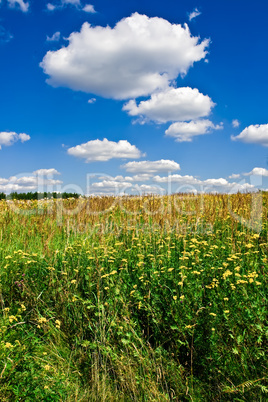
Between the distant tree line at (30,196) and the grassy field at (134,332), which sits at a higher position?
the distant tree line at (30,196)

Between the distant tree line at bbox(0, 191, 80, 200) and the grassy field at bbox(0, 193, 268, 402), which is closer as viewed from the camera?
the grassy field at bbox(0, 193, 268, 402)

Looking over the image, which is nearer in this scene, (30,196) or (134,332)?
(134,332)

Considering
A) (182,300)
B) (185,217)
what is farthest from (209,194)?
(182,300)

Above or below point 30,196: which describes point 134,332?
below

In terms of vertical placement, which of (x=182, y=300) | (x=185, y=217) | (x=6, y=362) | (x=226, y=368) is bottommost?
(x=226, y=368)

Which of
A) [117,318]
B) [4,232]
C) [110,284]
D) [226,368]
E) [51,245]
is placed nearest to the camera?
[226,368]

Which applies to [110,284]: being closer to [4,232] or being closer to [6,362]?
[6,362]

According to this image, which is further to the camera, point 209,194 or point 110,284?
point 209,194

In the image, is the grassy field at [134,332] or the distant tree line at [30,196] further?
the distant tree line at [30,196]

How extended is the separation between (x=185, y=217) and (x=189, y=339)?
14.5 ft

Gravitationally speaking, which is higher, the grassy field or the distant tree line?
the distant tree line

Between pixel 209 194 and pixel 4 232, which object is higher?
pixel 209 194

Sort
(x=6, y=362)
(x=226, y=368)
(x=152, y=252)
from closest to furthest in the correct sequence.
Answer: (x=6, y=362), (x=226, y=368), (x=152, y=252)

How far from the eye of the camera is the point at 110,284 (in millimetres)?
4113
